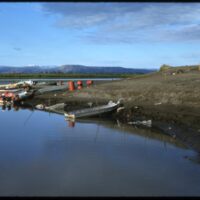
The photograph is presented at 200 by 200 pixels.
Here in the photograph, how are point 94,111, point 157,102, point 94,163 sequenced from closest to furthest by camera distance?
point 94,163 < point 94,111 < point 157,102

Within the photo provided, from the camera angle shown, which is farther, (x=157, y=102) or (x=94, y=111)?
(x=157, y=102)

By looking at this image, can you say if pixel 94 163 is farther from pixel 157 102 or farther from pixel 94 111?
pixel 157 102

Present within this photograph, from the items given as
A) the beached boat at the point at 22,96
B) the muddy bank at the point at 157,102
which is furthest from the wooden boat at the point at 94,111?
the beached boat at the point at 22,96

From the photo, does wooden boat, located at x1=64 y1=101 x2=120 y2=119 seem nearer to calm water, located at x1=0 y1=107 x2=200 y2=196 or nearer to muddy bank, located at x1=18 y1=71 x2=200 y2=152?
muddy bank, located at x1=18 y1=71 x2=200 y2=152

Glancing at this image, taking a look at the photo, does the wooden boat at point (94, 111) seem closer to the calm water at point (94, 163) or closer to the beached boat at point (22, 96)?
the calm water at point (94, 163)

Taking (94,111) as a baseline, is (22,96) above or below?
below

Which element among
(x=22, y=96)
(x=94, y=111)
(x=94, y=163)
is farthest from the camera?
(x=22, y=96)

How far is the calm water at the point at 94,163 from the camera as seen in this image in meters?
11.4

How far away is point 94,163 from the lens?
15.0 m

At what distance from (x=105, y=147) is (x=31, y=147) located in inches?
159

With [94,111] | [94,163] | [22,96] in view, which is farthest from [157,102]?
[22,96]

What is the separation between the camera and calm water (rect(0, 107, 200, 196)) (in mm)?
11359

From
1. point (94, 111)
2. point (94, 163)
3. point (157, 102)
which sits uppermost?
point (157, 102)

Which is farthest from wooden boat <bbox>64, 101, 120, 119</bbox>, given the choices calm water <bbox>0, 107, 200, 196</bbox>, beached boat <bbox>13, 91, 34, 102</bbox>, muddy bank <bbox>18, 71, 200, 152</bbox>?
beached boat <bbox>13, 91, 34, 102</bbox>
